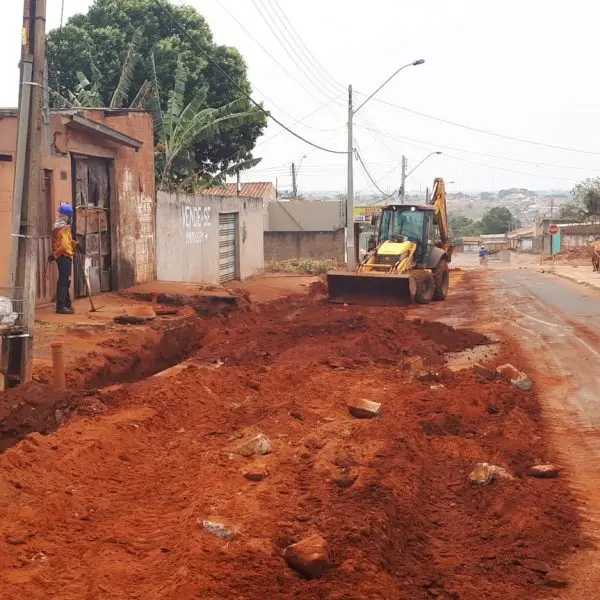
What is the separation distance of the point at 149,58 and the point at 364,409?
88.2 ft

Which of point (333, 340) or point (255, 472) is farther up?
point (333, 340)

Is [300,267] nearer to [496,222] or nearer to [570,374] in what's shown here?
[570,374]

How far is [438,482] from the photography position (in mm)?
7203

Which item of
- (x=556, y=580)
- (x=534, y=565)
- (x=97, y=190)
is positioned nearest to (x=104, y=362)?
(x=97, y=190)

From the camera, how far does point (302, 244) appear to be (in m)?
41.9

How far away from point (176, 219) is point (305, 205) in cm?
3301

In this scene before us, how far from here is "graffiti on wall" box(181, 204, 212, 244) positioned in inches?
899

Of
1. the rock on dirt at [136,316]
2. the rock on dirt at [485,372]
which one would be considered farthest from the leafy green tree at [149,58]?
the rock on dirt at [485,372]

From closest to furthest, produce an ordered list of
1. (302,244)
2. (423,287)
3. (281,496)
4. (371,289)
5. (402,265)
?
1. (281,496)
2. (371,289)
3. (402,265)
4. (423,287)
5. (302,244)

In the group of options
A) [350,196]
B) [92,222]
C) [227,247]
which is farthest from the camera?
[350,196]

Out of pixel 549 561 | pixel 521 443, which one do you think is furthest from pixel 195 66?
pixel 549 561

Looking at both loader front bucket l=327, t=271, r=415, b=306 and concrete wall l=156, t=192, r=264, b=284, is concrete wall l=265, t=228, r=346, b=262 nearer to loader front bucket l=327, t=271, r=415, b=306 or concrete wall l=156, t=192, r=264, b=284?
concrete wall l=156, t=192, r=264, b=284

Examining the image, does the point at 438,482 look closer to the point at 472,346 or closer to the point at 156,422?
the point at 156,422

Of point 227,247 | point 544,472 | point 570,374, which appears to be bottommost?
point 544,472
